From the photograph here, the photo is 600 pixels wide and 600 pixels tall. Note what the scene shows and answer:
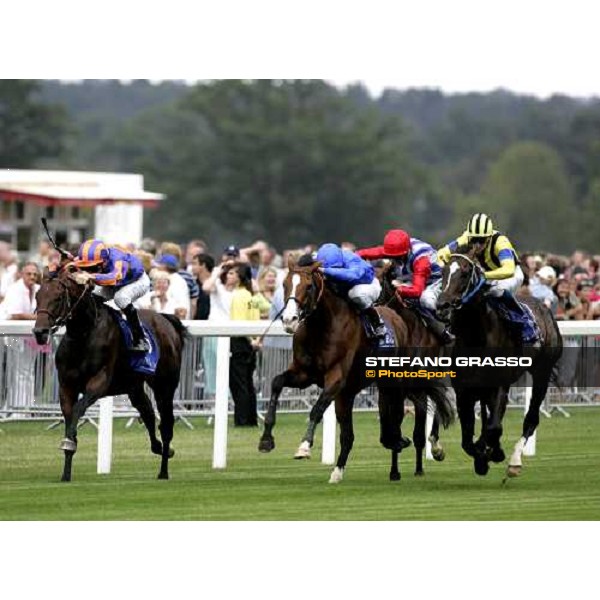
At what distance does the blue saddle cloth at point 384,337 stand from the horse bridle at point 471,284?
2.74ft

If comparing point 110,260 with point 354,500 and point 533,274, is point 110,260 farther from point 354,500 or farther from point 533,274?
point 533,274

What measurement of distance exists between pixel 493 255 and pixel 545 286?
758 centimetres

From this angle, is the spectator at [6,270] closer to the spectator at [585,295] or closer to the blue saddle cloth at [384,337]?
the spectator at [585,295]

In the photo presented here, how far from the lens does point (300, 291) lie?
45.3ft

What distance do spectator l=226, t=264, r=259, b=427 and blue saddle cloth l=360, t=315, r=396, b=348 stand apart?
331 cm

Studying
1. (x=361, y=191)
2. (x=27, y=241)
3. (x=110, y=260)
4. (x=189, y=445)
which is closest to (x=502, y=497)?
(x=110, y=260)

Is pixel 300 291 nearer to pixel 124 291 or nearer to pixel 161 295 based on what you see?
pixel 124 291

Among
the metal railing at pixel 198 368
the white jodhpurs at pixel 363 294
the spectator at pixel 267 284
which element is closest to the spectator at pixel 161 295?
the spectator at pixel 267 284

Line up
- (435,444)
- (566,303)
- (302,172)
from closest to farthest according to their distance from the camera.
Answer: (435,444), (566,303), (302,172)

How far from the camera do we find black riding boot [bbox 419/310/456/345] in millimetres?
15398

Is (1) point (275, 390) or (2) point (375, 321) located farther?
(2) point (375, 321)

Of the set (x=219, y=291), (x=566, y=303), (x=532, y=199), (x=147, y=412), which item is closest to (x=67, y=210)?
(x=566, y=303)

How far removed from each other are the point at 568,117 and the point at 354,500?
10619 centimetres

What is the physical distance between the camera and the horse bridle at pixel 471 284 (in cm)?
1405
